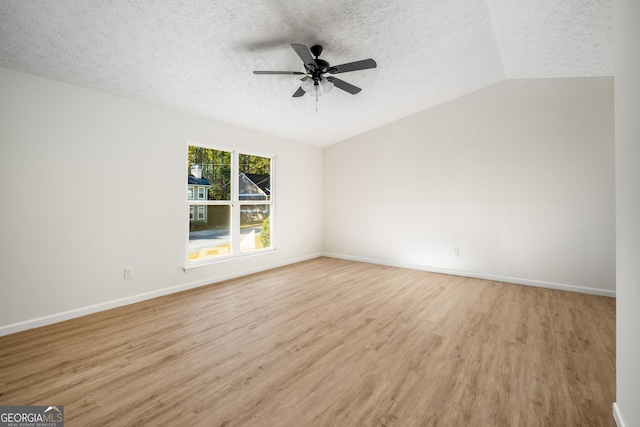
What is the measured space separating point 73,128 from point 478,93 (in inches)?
221

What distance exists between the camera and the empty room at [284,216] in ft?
5.79

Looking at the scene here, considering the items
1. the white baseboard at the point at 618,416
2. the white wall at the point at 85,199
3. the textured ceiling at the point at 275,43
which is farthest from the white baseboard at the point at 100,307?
the white baseboard at the point at 618,416

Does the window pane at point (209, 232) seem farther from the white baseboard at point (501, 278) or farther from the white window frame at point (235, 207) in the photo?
the white baseboard at point (501, 278)

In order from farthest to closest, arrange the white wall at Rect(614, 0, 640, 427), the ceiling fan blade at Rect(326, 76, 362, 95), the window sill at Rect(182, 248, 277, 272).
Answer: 1. the window sill at Rect(182, 248, 277, 272)
2. the ceiling fan blade at Rect(326, 76, 362, 95)
3. the white wall at Rect(614, 0, 640, 427)

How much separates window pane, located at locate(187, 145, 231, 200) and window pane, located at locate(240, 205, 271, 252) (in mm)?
498

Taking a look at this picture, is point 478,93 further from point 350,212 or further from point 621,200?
point 621,200

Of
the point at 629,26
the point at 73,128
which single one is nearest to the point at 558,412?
the point at 629,26

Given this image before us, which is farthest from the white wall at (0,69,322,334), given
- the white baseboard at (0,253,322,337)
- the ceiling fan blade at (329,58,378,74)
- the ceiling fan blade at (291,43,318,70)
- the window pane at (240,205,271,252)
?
the ceiling fan blade at (329,58,378,74)

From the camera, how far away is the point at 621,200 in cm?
154

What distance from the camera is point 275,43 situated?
2.78 metres

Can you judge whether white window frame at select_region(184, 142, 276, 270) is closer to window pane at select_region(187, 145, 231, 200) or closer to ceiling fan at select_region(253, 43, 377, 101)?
window pane at select_region(187, 145, 231, 200)

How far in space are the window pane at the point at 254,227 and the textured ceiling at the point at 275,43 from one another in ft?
5.59

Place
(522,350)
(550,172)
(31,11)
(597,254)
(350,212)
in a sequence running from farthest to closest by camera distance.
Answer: (350,212), (550,172), (597,254), (522,350), (31,11)

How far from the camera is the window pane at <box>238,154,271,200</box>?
487 centimetres
